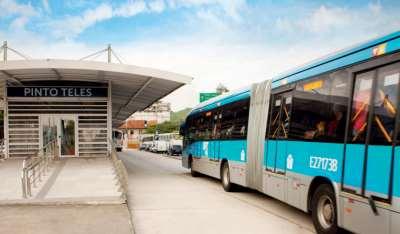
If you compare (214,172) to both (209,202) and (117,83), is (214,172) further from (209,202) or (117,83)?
(117,83)

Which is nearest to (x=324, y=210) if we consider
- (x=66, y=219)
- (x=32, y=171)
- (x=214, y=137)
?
(x=66, y=219)

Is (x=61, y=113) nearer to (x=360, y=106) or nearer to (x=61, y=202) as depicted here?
(x=61, y=202)

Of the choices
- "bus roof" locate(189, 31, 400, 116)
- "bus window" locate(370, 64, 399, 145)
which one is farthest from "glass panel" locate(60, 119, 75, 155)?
"bus window" locate(370, 64, 399, 145)

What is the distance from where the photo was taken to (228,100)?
15.0m

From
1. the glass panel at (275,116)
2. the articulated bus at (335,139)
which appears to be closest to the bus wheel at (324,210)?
the articulated bus at (335,139)

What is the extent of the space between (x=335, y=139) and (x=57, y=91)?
2012 centimetres

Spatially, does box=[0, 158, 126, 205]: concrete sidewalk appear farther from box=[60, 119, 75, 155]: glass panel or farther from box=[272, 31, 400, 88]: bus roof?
box=[60, 119, 75, 155]: glass panel

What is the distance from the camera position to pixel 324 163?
7.58 metres

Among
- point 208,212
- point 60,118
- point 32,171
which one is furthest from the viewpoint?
point 60,118

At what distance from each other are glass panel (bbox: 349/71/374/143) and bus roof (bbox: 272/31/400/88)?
0.31m

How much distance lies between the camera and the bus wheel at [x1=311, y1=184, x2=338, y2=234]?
7.32 m

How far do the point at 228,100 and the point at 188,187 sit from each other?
3319 millimetres

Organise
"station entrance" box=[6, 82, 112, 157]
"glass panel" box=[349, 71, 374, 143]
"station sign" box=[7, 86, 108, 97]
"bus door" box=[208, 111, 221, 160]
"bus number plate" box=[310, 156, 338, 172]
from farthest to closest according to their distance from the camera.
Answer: "station entrance" box=[6, 82, 112, 157], "station sign" box=[7, 86, 108, 97], "bus door" box=[208, 111, 221, 160], "bus number plate" box=[310, 156, 338, 172], "glass panel" box=[349, 71, 374, 143]

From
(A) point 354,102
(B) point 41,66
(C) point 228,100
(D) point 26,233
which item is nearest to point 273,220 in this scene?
(A) point 354,102
